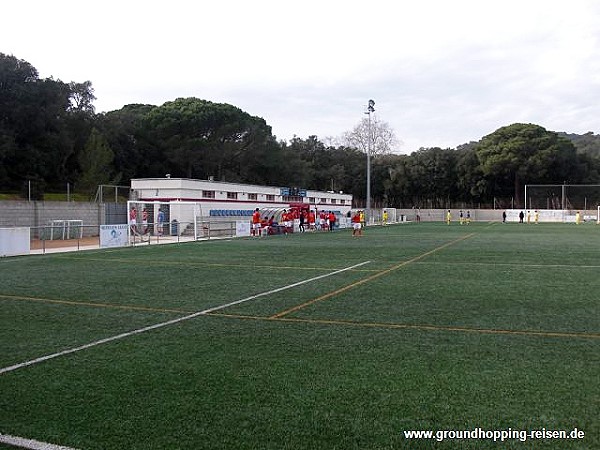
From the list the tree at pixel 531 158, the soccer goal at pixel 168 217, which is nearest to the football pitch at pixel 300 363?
the soccer goal at pixel 168 217

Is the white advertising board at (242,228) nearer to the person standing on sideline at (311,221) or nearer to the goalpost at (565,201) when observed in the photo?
the person standing on sideline at (311,221)

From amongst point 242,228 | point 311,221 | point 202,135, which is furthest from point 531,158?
point 242,228

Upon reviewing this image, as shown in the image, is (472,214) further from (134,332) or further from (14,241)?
(134,332)

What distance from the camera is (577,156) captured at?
74.5m

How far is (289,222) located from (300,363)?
104ft

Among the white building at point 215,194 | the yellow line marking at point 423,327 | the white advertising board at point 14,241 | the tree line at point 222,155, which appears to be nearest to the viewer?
the yellow line marking at point 423,327

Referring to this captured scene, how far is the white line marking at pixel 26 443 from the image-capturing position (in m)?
3.86

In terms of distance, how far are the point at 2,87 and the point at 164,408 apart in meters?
45.7

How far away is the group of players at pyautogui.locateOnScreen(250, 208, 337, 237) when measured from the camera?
33375mm

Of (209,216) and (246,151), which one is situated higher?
(246,151)

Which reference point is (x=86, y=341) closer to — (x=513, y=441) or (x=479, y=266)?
(x=513, y=441)

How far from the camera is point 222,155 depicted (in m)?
60.9

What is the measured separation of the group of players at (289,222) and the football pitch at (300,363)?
21.0 meters

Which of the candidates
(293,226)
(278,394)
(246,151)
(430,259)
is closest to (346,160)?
(246,151)
